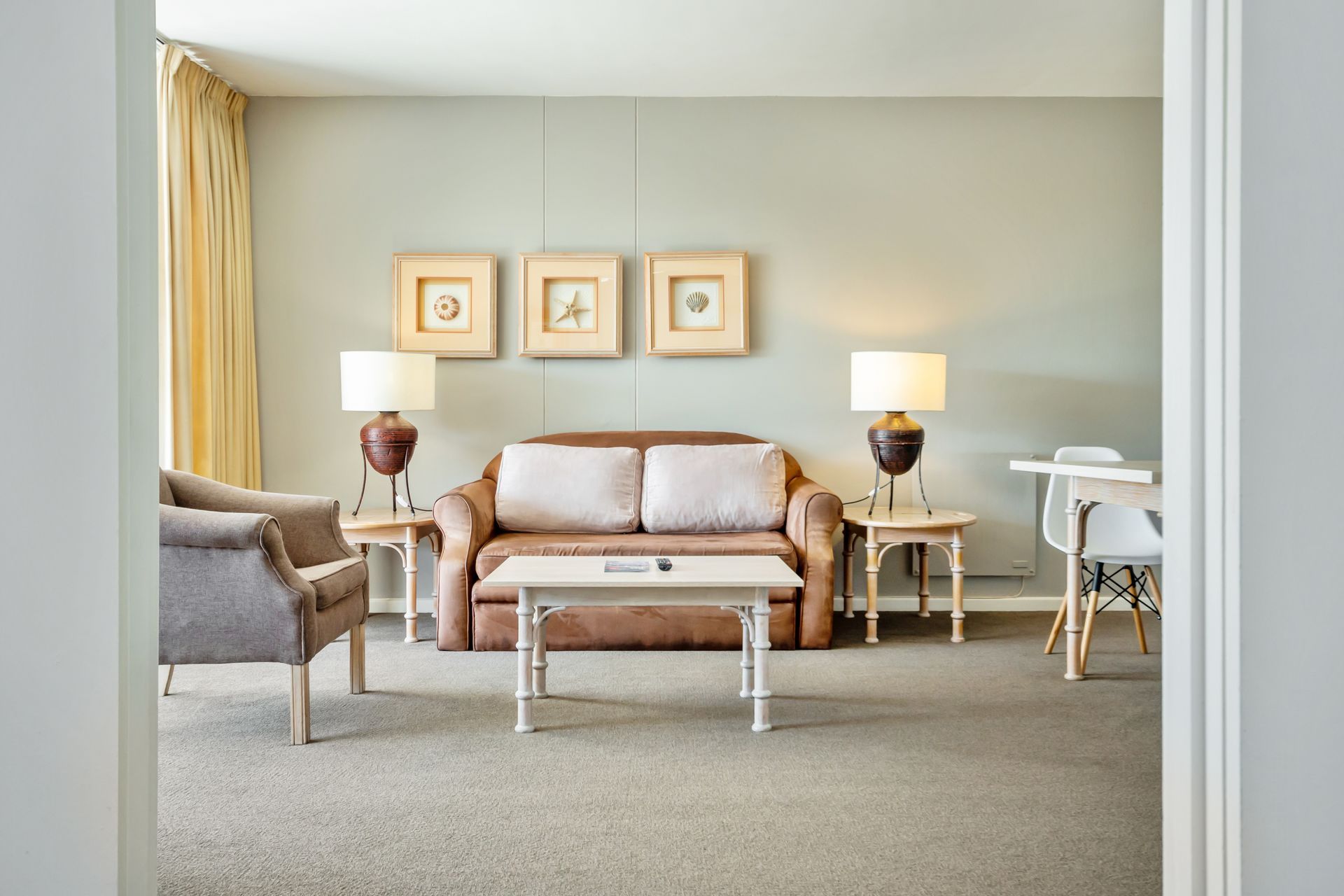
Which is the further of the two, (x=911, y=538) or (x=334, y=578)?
(x=911, y=538)

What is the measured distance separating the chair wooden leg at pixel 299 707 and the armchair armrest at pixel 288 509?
0.56 metres

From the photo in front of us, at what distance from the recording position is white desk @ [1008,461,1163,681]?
2.58m

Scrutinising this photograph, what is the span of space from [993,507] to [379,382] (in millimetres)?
3167

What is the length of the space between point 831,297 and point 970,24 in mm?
1401

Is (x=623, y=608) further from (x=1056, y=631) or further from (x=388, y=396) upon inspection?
(x=1056, y=631)

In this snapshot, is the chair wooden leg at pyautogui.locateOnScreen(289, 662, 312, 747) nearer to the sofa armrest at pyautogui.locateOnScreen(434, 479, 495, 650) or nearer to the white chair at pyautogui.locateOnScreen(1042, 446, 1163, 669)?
the sofa armrest at pyautogui.locateOnScreen(434, 479, 495, 650)

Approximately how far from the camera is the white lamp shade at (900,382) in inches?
154

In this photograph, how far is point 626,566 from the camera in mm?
2869

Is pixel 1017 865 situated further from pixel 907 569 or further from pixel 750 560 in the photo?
pixel 907 569

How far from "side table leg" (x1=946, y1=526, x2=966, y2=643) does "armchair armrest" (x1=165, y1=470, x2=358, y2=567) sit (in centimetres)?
259
